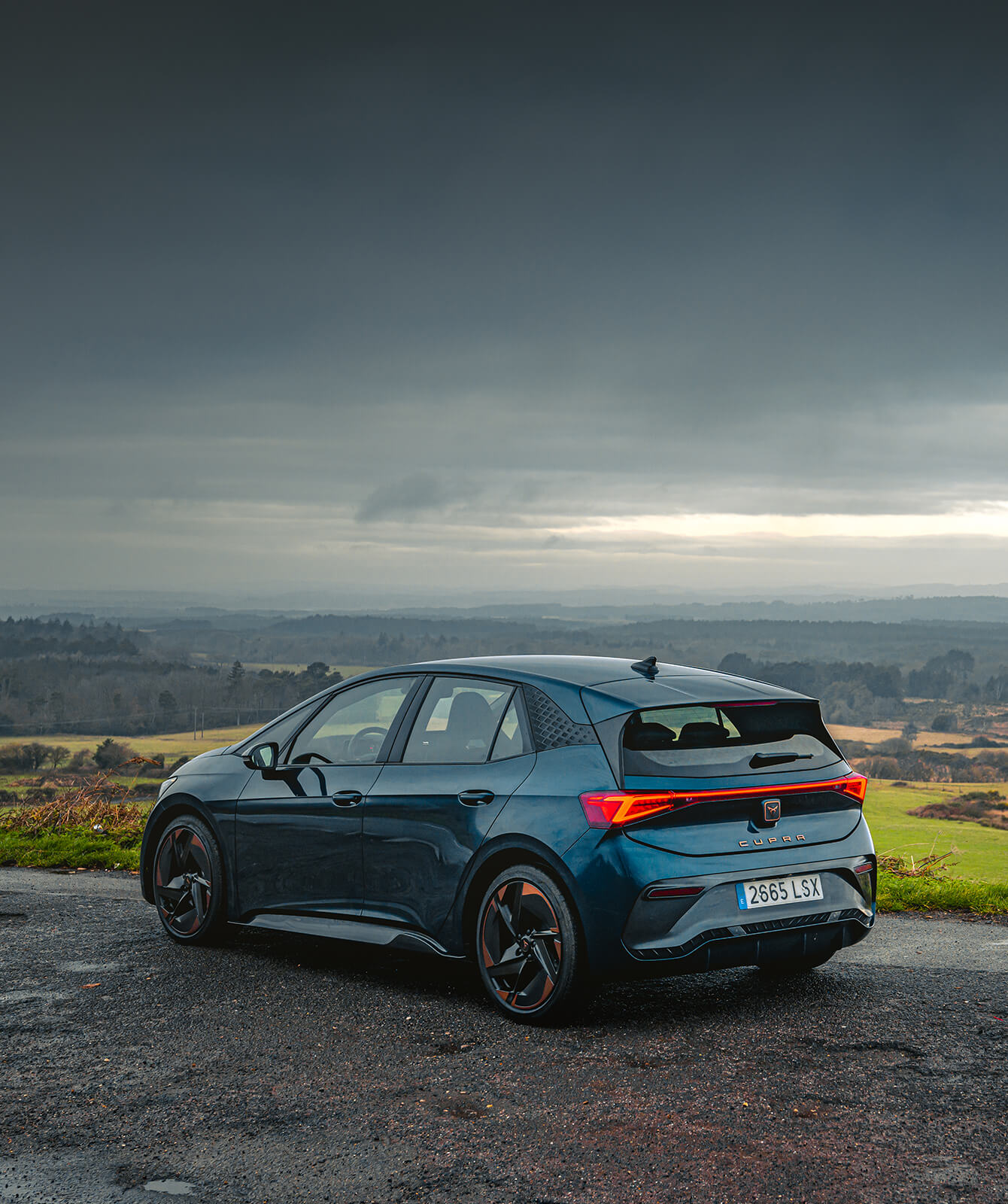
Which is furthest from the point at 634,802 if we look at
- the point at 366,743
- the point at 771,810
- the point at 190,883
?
the point at 190,883

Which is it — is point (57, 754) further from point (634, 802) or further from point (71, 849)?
point (634, 802)

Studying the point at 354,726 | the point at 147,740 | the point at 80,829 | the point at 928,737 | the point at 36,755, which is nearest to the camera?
the point at 354,726

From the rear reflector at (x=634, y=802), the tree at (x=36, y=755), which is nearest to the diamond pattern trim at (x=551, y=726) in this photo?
the rear reflector at (x=634, y=802)

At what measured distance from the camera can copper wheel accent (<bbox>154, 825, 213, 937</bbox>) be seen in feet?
22.6

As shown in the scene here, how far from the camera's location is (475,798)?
5.49 metres

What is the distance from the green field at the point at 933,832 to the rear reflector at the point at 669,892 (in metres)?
6.01

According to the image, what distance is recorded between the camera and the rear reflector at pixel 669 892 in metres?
4.89

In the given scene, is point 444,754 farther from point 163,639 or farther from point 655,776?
point 163,639

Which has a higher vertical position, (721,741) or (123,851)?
(721,741)

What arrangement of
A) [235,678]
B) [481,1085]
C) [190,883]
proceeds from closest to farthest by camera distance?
[481,1085] < [190,883] < [235,678]

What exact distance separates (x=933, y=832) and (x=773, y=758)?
155ft


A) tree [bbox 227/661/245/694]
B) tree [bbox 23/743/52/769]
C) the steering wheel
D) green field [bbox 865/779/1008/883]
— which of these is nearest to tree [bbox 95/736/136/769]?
tree [bbox 23/743/52/769]

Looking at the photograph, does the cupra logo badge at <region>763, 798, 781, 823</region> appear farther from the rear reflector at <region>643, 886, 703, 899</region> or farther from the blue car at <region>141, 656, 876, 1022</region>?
the rear reflector at <region>643, 886, 703, 899</region>

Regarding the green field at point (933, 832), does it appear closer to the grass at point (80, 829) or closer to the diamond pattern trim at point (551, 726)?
the diamond pattern trim at point (551, 726)
